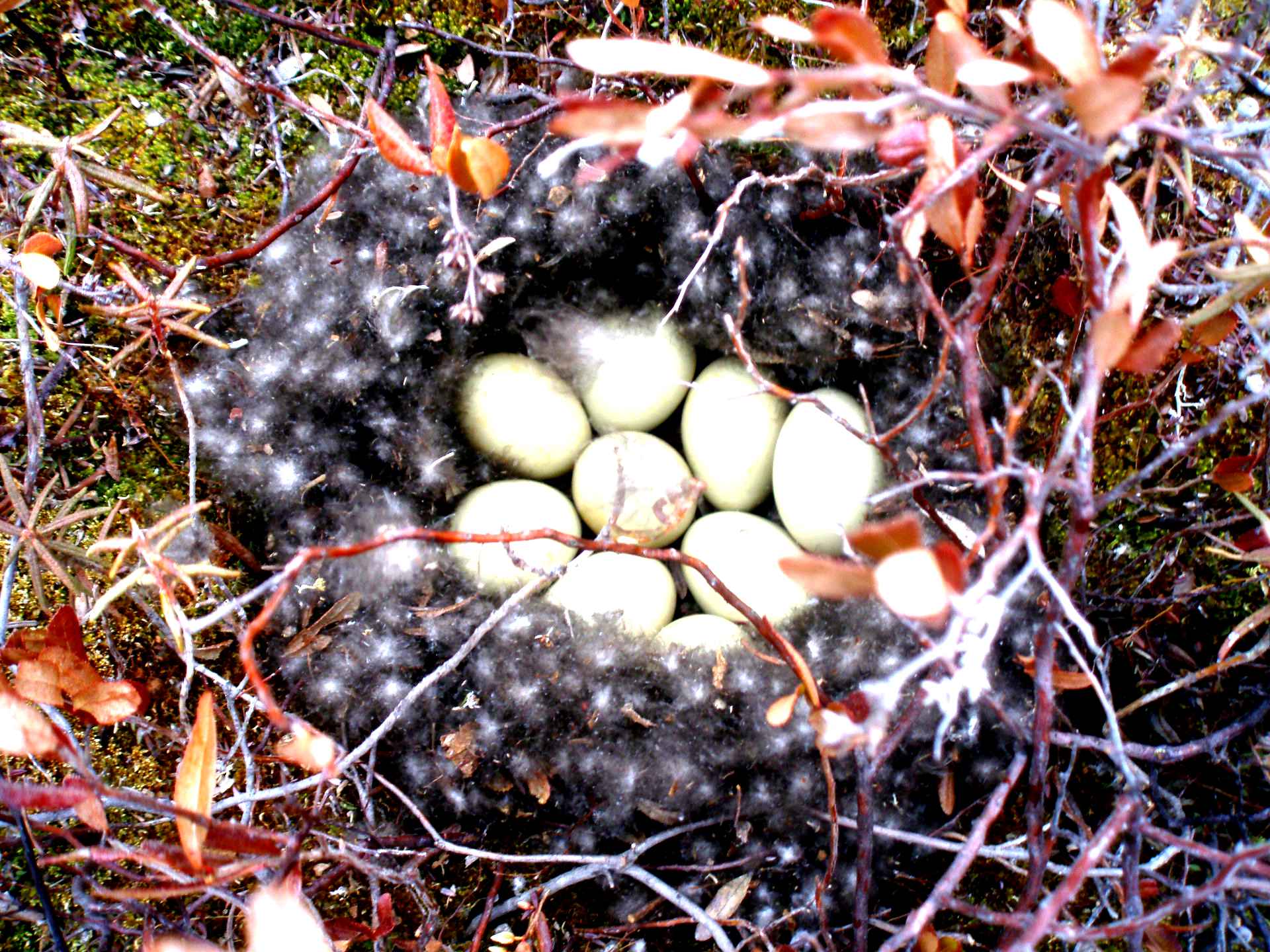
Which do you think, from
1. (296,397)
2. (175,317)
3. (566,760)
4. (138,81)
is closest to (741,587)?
(566,760)

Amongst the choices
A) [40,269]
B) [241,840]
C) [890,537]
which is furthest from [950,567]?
[40,269]

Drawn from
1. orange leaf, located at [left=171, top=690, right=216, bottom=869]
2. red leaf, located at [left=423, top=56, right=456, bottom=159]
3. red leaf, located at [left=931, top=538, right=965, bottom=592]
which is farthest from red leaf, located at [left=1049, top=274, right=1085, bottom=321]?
orange leaf, located at [left=171, top=690, right=216, bottom=869]

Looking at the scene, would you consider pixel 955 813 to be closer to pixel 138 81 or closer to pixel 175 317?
pixel 175 317

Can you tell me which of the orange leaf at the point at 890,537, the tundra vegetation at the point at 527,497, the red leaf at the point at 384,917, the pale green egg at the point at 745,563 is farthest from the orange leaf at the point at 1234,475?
the red leaf at the point at 384,917

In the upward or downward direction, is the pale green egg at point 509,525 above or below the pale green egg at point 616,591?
above

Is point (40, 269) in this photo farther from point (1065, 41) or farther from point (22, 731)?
point (1065, 41)

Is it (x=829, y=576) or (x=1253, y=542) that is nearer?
(x=829, y=576)

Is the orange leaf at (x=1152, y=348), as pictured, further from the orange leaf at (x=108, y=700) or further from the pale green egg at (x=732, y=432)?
the orange leaf at (x=108, y=700)

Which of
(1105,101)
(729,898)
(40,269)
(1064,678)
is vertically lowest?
(729,898)
